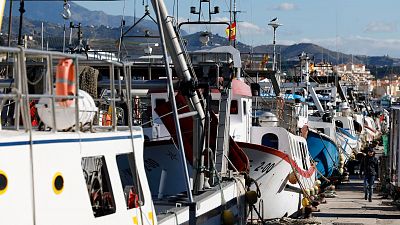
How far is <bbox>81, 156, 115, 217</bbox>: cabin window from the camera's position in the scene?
1164 centimetres

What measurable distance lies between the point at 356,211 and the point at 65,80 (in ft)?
54.7

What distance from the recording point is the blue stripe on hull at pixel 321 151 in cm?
3797

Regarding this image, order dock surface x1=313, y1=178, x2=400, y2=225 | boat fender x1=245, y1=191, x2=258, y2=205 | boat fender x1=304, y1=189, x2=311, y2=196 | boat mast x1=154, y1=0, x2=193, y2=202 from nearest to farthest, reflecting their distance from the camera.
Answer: boat mast x1=154, y1=0, x2=193, y2=202
boat fender x1=245, y1=191, x2=258, y2=205
dock surface x1=313, y1=178, x2=400, y2=225
boat fender x1=304, y1=189, x2=311, y2=196

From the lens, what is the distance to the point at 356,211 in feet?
86.0

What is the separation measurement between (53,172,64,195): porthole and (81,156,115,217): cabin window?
82 cm

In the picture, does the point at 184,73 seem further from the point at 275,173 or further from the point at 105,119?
the point at 275,173

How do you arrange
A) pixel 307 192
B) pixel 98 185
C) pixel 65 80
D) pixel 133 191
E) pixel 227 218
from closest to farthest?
pixel 65 80, pixel 98 185, pixel 133 191, pixel 227 218, pixel 307 192

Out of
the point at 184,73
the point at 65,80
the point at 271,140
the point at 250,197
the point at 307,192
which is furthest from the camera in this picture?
the point at 271,140

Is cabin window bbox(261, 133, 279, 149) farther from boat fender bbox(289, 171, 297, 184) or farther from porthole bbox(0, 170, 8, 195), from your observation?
porthole bbox(0, 170, 8, 195)

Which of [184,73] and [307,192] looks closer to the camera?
[184,73]

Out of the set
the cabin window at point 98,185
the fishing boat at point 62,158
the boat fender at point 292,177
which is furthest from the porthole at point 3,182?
the boat fender at point 292,177

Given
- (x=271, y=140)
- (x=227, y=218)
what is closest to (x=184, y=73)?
(x=227, y=218)

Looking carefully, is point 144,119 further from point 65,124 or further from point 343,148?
point 343,148

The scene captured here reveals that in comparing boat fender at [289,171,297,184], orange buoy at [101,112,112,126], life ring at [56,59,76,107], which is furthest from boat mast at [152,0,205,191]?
boat fender at [289,171,297,184]
